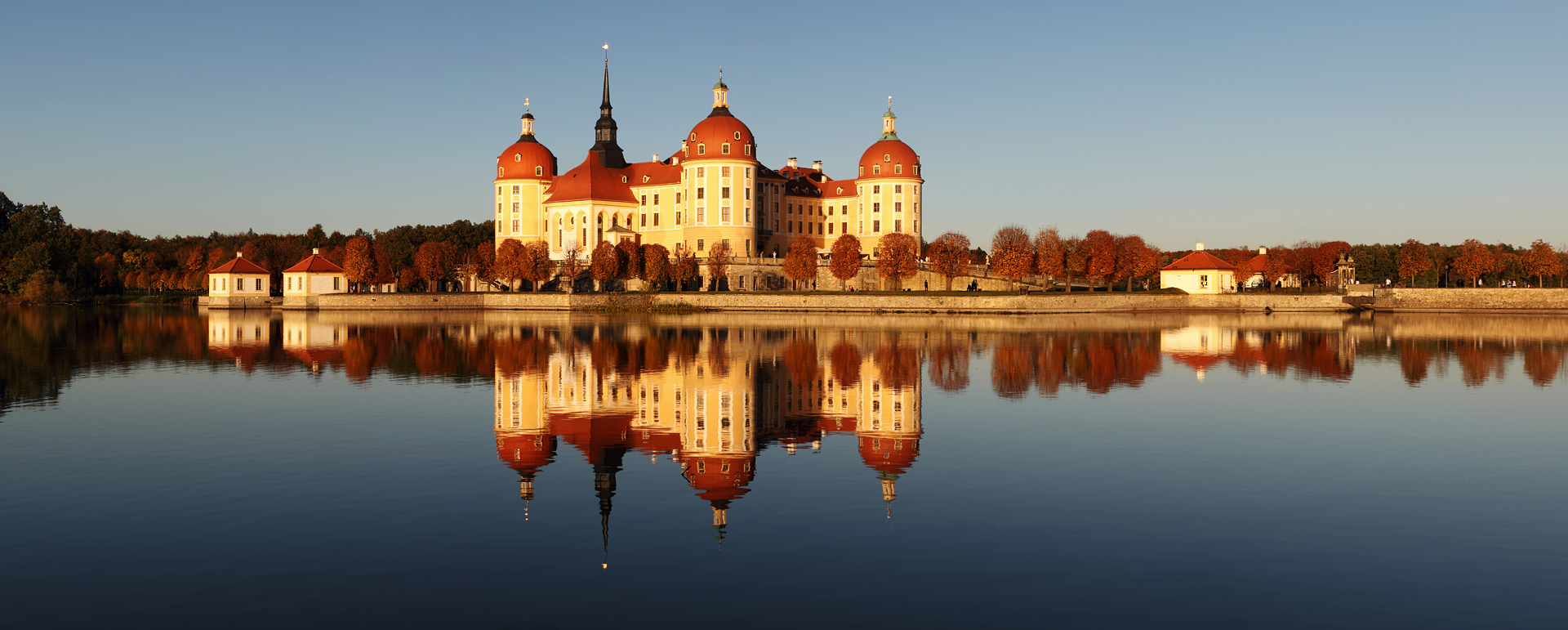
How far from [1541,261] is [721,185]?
67.5 metres

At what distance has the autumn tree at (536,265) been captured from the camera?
286ft

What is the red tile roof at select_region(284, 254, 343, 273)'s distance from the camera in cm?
9444

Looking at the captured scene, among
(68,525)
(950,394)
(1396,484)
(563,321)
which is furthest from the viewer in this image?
(563,321)

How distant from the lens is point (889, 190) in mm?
95000

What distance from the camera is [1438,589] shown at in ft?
33.1

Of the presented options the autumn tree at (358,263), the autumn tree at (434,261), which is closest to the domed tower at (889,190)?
the autumn tree at (434,261)

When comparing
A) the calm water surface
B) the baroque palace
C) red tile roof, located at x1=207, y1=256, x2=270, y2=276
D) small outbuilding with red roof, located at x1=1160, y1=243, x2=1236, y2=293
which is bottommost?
the calm water surface

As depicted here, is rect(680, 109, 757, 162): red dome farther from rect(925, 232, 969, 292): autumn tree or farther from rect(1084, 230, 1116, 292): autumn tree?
rect(1084, 230, 1116, 292): autumn tree

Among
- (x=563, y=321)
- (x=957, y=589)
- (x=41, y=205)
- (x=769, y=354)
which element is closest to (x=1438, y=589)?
(x=957, y=589)

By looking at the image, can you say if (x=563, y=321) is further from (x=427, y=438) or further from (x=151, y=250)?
(x=151, y=250)

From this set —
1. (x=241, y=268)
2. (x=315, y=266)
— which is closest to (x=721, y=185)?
(x=315, y=266)

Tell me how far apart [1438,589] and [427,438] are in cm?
1540

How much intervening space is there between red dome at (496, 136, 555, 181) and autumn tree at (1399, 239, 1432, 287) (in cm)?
7774

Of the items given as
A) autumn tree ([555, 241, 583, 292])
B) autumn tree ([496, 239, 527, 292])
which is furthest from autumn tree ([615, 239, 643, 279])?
autumn tree ([496, 239, 527, 292])
